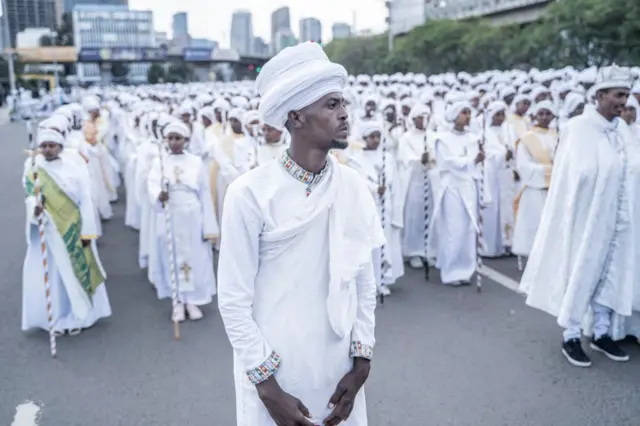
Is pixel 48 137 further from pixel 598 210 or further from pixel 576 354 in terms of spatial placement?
pixel 576 354

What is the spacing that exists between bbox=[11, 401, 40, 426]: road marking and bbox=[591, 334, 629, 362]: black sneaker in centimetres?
435

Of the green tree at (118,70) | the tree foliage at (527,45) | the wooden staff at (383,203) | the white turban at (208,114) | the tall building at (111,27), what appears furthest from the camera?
the tall building at (111,27)

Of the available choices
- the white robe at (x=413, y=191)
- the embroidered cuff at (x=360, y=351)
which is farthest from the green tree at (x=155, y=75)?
the embroidered cuff at (x=360, y=351)

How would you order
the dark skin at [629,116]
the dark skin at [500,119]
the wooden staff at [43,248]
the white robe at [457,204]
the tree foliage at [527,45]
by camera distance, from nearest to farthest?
the dark skin at [629,116], the wooden staff at [43,248], the white robe at [457,204], the dark skin at [500,119], the tree foliage at [527,45]

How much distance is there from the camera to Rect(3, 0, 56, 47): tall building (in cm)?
11425

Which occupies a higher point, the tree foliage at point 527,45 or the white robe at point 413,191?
the tree foliage at point 527,45

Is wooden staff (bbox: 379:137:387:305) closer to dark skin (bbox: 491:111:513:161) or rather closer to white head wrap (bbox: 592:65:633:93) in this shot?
dark skin (bbox: 491:111:513:161)

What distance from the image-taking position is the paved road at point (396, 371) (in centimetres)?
493

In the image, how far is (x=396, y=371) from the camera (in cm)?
561

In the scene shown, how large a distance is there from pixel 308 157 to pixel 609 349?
4.08 metres

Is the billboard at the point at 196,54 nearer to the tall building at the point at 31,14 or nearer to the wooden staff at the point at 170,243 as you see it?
the tall building at the point at 31,14

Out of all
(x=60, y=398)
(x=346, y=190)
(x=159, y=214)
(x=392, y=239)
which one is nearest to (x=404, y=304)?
(x=392, y=239)

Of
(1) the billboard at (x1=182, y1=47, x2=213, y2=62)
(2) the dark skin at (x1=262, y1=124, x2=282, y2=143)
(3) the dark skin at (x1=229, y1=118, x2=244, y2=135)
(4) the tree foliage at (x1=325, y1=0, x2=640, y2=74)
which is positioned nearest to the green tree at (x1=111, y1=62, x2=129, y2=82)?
(1) the billboard at (x1=182, y1=47, x2=213, y2=62)

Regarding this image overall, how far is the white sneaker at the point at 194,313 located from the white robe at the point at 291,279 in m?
4.55
